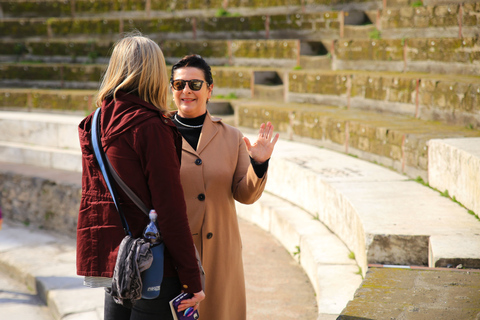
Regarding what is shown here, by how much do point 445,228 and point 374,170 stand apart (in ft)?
5.66

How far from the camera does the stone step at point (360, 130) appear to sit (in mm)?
4652

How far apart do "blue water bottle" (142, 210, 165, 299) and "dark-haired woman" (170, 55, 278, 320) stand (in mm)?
475

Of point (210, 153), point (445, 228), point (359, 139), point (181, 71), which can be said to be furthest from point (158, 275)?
point (359, 139)

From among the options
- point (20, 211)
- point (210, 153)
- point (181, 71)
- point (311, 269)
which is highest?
point (181, 71)

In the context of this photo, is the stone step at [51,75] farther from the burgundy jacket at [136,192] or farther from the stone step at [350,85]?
the burgundy jacket at [136,192]

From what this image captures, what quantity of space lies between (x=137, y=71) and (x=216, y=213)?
759 millimetres

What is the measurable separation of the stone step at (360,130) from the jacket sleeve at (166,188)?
2906mm

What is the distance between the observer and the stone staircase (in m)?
3.70

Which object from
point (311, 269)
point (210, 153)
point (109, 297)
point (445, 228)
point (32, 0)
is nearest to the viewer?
point (109, 297)

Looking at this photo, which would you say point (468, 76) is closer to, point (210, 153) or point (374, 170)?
point (374, 170)

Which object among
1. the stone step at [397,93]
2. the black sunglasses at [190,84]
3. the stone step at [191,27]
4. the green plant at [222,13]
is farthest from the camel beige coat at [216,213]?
the green plant at [222,13]

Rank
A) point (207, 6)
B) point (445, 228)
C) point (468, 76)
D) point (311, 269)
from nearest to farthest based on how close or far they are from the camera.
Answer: point (445, 228) → point (311, 269) → point (468, 76) → point (207, 6)

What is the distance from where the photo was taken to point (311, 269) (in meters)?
4.03

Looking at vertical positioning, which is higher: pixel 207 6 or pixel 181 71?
pixel 207 6
